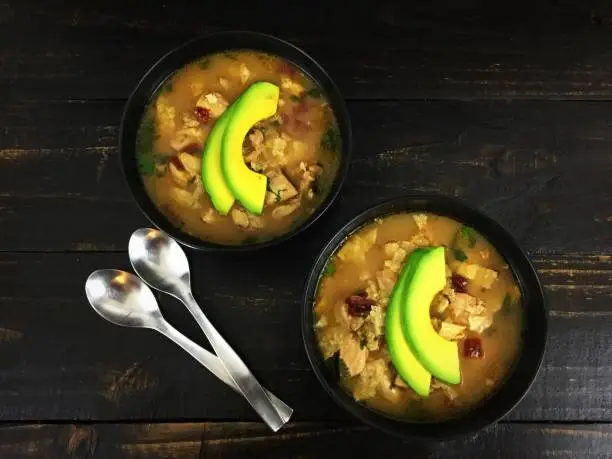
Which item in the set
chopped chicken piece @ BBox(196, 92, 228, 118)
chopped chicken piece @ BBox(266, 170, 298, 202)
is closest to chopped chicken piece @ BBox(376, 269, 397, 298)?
chopped chicken piece @ BBox(266, 170, 298, 202)

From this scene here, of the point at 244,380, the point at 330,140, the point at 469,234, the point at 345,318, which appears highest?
the point at 330,140

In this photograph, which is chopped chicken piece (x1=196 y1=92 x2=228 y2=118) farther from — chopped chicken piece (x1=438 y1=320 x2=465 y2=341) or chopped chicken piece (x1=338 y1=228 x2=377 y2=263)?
chopped chicken piece (x1=438 y1=320 x2=465 y2=341)

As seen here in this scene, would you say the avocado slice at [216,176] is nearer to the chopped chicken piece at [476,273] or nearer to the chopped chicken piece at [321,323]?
the chopped chicken piece at [321,323]

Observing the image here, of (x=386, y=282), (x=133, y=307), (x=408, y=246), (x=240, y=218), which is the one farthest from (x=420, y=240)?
(x=133, y=307)

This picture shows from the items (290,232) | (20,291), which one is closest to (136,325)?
(20,291)

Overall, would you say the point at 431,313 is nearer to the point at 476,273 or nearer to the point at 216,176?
the point at 476,273

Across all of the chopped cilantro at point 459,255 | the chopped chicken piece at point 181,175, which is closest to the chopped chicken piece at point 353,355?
the chopped cilantro at point 459,255
